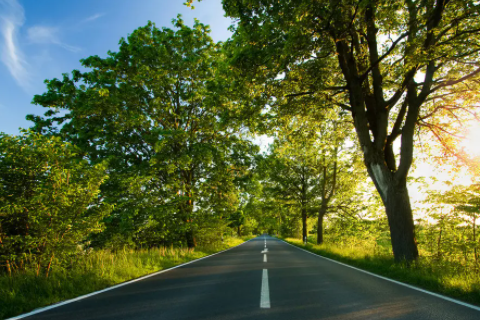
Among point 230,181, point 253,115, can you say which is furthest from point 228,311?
point 230,181

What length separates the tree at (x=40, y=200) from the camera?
16.6 ft

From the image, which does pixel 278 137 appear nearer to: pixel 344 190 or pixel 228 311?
pixel 228 311

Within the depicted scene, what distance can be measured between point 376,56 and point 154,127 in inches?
409

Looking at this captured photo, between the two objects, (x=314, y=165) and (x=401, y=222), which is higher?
(x=314, y=165)

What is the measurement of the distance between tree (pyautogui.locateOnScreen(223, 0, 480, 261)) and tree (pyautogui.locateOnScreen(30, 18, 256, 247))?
567 cm

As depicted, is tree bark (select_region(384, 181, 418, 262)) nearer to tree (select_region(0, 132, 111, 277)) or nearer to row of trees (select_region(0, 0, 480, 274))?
row of trees (select_region(0, 0, 480, 274))

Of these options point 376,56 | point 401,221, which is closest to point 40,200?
point 401,221

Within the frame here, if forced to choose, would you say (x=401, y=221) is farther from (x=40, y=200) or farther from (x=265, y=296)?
(x=40, y=200)

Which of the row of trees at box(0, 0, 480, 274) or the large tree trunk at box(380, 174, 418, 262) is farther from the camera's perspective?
the large tree trunk at box(380, 174, 418, 262)

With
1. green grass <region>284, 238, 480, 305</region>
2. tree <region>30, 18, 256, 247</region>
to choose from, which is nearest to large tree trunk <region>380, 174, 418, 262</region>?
green grass <region>284, 238, 480, 305</region>

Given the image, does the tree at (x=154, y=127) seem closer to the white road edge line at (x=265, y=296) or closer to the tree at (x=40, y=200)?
the tree at (x=40, y=200)

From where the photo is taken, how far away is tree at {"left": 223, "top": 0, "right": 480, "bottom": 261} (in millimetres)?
6257

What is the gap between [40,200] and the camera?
4977 mm

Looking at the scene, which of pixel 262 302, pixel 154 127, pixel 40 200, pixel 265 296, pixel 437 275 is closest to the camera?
pixel 262 302
